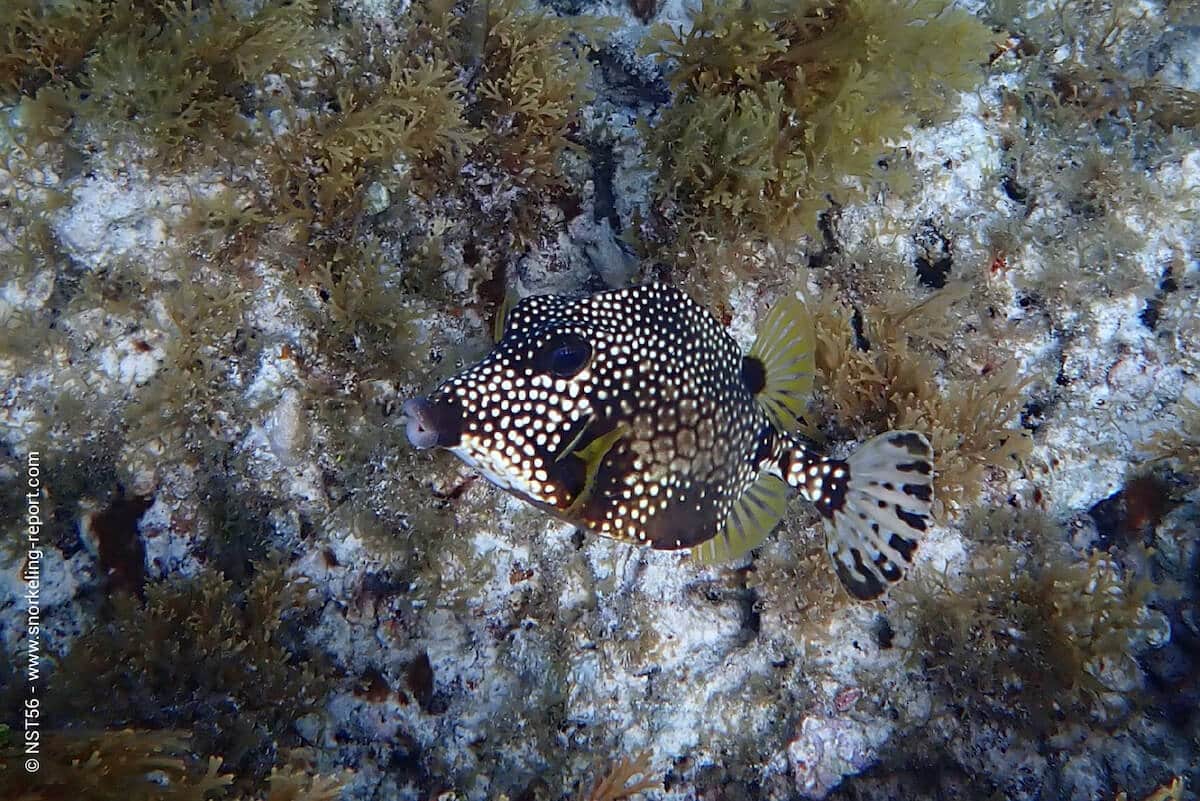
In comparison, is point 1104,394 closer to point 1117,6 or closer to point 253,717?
point 1117,6

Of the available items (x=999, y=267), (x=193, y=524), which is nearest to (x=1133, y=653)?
(x=999, y=267)

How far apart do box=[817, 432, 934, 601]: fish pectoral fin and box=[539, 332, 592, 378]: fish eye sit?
1606mm

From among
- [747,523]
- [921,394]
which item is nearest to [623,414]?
[747,523]

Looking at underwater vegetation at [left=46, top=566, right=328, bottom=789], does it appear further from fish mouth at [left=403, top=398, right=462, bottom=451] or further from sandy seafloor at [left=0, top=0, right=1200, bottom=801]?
fish mouth at [left=403, top=398, right=462, bottom=451]

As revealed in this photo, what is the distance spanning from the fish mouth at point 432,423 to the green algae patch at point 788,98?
6.49 ft

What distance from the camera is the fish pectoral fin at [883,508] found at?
3322 mm

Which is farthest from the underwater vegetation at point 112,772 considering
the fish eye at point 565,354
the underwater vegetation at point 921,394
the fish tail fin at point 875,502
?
the underwater vegetation at point 921,394

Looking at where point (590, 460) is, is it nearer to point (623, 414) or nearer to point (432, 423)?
point (623, 414)

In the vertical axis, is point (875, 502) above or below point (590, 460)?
below

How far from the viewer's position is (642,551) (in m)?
4.00

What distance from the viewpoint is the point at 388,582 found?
12.5 ft

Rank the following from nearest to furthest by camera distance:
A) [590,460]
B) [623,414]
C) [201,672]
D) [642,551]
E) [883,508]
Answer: [590,460], [623,414], [201,672], [883,508], [642,551]

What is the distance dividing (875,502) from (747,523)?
0.68 meters

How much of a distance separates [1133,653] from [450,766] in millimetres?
4175
